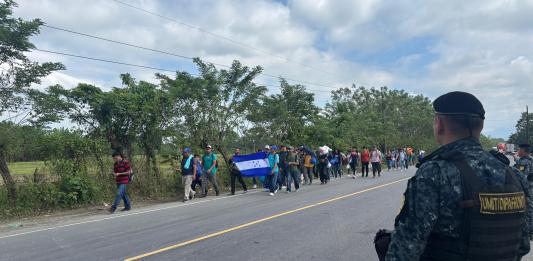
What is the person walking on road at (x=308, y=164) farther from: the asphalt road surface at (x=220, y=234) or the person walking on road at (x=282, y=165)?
the asphalt road surface at (x=220, y=234)

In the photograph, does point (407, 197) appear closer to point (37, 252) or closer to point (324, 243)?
point (324, 243)

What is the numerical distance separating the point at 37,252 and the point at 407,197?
698 cm

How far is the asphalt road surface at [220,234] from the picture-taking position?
6.85 meters

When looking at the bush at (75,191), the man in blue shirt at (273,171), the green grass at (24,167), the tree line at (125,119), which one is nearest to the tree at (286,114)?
the tree line at (125,119)

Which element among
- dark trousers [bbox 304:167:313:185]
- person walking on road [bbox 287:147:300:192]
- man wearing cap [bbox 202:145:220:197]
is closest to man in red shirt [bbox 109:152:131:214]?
man wearing cap [bbox 202:145:220:197]

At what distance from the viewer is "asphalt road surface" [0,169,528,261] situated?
685 centimetres

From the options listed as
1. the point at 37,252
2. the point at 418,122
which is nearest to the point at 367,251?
the point at 37,252

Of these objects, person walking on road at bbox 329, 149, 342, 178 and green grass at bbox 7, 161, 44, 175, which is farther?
person walking on road at bbox 329, 149, 342, 178

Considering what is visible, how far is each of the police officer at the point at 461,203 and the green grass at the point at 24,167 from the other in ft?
45.1

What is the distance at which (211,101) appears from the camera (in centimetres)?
2078

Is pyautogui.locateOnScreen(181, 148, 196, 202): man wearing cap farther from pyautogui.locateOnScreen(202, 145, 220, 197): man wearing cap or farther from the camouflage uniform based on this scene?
the camouflage uniform

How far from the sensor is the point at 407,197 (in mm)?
2471

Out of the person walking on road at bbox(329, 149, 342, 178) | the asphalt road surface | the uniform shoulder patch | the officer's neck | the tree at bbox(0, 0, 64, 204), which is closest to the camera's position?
the uniform shoulder patch

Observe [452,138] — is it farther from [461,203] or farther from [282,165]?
[282,165]
